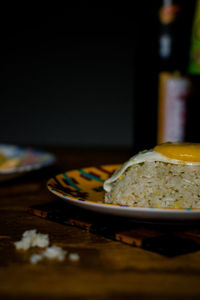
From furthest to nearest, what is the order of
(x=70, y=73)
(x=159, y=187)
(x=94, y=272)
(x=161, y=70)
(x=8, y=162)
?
(x=70, y=73), (x=161, y=70), (x=8, y=162), (x=159, y=187), (x=94, y=272)

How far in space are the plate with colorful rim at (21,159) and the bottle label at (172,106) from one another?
1.34ft

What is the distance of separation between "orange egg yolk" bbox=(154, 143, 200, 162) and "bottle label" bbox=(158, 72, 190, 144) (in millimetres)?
590

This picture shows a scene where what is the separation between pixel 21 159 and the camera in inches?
50.5

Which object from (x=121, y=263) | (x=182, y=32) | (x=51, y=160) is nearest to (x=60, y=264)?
(x=121, y=263)

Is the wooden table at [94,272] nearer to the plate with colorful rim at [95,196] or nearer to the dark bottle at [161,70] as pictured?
the plate with colorful rim at [95,196]

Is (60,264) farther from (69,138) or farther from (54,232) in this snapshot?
(69,138)

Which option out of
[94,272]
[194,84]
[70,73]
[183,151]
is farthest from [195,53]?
[70,73]

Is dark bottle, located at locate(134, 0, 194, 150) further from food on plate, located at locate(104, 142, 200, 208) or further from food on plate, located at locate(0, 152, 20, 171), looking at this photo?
food on plate, located at locate(104, 142, 200, 208)

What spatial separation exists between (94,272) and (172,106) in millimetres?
923

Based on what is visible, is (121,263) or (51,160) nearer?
(121,263)

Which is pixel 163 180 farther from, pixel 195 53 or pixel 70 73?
pixel 70 73

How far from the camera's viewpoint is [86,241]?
0.57 metres

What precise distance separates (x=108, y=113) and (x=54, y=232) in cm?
246

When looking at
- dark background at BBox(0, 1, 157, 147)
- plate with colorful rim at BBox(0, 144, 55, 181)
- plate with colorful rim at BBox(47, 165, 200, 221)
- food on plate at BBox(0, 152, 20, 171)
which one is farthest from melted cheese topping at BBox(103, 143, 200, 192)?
dark background at BBox(0, 1, 157, 147)
